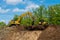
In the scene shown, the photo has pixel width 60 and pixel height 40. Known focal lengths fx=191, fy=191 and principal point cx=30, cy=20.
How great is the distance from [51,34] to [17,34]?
377 cm

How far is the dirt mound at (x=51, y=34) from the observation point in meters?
14.2

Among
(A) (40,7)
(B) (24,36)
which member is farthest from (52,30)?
(A) (40,7)

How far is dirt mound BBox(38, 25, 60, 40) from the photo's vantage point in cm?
1425

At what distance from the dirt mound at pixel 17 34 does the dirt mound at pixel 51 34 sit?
94cm

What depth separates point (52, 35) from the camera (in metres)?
14.4

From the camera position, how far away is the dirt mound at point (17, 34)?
16142 mm

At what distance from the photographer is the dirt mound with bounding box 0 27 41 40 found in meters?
16.1

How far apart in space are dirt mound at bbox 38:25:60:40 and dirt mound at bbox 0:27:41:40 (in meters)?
0.94

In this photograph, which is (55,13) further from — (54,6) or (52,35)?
(52,35)

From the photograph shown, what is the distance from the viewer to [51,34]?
47.5ft

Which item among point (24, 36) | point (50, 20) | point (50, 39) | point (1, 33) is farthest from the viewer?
point (50, 20)

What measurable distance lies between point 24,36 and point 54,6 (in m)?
37.6

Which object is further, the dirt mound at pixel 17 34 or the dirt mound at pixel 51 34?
the dirt mound at pixel 17 34

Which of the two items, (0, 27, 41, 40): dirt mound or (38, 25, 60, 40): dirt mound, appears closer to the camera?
(38, 25, 60, 40): dirt mound
